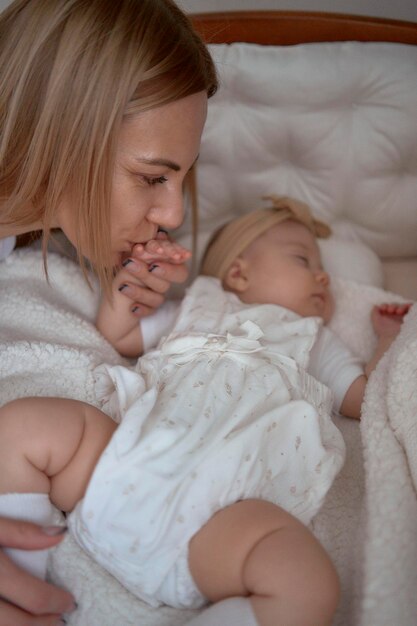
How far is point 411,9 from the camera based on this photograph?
1613 mm

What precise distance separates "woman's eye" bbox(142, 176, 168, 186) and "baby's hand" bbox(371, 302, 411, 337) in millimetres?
575

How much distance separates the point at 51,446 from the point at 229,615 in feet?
0.98

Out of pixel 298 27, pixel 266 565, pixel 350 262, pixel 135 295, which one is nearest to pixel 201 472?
pixel 266 565

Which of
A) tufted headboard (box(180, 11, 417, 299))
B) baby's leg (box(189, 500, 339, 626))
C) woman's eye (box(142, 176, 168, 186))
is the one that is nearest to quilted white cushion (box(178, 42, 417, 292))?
tufted headboard (box(180, 11, 417, 299))

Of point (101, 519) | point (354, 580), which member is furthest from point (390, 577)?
point (101, 519)

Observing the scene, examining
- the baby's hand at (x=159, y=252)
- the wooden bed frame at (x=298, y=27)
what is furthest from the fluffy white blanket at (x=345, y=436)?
the wooden bed frame at (x=298, y=27)

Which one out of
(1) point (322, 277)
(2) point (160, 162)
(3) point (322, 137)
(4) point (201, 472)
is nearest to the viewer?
(4) point (201, 472)

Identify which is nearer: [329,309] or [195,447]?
[195,447]

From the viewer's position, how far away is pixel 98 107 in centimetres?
96

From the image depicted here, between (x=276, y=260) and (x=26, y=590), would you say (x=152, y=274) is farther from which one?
(x=26, y=590)

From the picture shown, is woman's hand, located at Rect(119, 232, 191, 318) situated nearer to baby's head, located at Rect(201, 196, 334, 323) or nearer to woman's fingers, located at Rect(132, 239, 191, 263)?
woman's fingers, located at Rect(132, 239, 191, 263)

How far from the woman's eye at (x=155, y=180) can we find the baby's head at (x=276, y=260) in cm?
39

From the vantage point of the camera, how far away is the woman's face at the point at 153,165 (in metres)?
0.99

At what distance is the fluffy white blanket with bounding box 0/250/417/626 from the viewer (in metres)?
0.85
